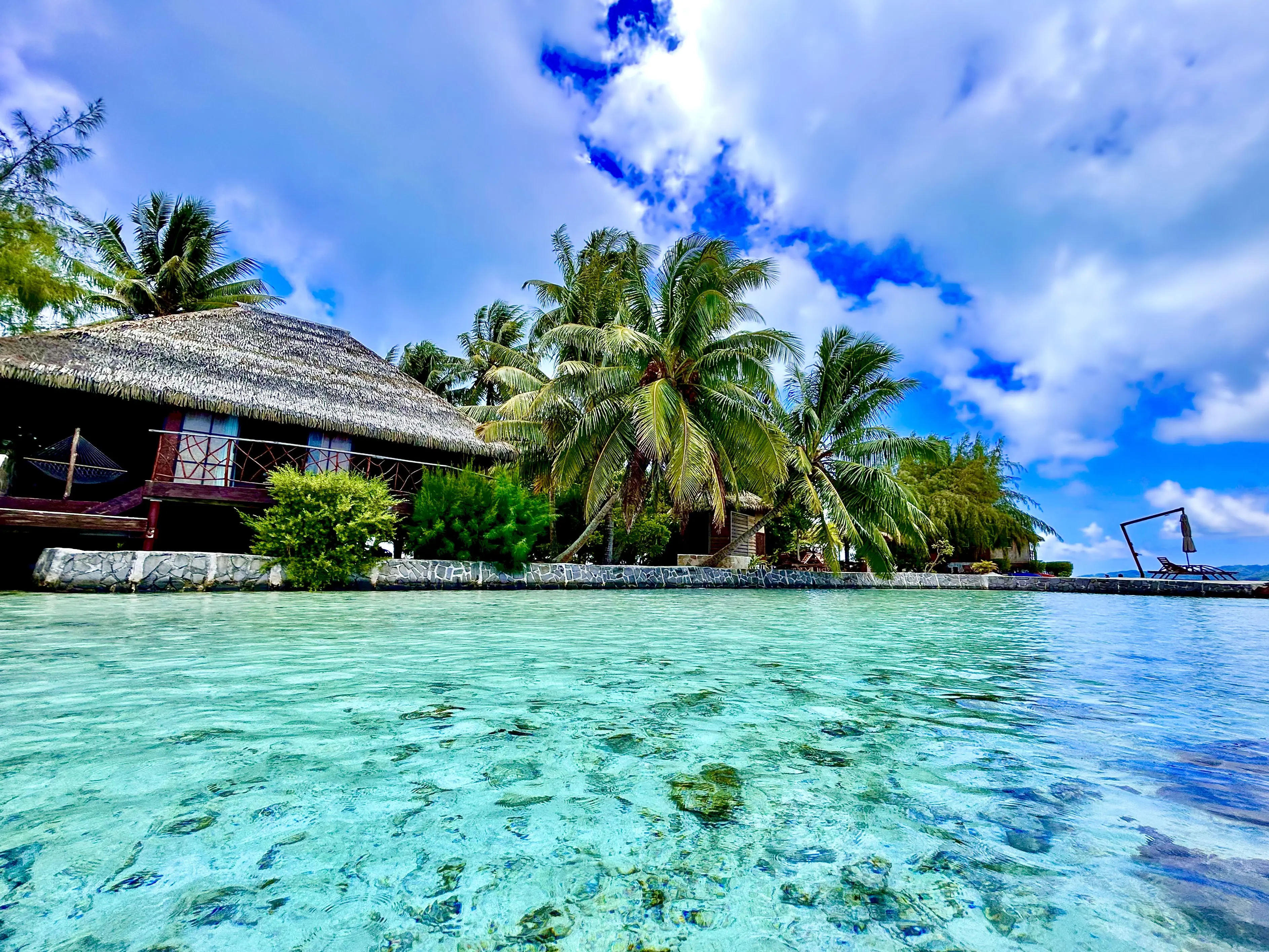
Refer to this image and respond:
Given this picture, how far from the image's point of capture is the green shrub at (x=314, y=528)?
8.95 meters

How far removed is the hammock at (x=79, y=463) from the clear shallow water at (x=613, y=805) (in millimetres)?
8402

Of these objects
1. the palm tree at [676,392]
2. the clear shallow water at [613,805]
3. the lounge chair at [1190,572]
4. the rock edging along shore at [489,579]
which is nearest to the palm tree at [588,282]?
the palm tree at [676,392]

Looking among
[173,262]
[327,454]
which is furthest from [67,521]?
[173,262]

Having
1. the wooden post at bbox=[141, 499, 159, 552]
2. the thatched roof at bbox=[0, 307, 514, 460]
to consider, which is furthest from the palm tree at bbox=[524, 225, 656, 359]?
the wooden post at bbox=[141, 499, 159, 552]

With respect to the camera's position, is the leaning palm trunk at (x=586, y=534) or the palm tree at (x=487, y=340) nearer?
the leaning palm trunk at (x=586, y=534)

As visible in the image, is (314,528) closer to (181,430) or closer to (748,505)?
(181,430)

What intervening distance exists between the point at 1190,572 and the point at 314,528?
25.8m

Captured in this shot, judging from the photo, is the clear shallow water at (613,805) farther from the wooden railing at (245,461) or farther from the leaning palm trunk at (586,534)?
the leaning palm trunk at (586,534)

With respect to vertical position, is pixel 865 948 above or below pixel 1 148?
below

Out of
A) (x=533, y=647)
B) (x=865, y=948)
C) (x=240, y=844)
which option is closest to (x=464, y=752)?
(x=240, y=844)

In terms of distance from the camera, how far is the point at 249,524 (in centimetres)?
905

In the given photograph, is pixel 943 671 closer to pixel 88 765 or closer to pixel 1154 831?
pixel 1154 831

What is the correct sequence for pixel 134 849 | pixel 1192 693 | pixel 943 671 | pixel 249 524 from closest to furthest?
1. pixel 134 849
2. pixel 1192 693
3. pixel 943 671
4. pixel 249 524

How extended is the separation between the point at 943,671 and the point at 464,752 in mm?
3036
